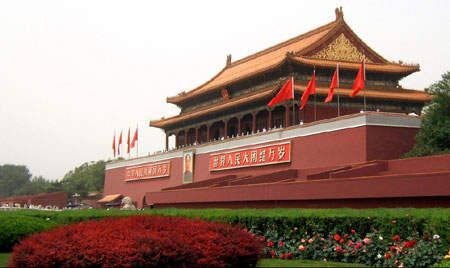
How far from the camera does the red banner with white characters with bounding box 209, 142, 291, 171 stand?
23.7 m

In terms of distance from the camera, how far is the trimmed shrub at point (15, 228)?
1114 centimetres

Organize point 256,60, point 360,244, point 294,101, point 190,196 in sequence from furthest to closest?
point 256,60, point 294,101, point 190,196, point 360,244

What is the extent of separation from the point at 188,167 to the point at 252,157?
7056mm

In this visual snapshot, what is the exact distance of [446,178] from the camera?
12867 mm

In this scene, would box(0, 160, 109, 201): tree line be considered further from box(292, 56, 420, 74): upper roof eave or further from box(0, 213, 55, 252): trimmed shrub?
box(0, 213, 55, 252): trimmed shrub

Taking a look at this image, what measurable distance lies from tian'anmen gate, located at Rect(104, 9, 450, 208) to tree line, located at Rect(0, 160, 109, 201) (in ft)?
61.1

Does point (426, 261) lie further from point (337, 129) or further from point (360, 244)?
point (337, 129)

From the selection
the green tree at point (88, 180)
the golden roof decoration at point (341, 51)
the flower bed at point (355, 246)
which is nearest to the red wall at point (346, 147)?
the golden roof decoration at point (341, 51)

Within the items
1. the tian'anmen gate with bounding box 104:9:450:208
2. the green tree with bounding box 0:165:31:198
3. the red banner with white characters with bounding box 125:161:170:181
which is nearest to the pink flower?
the tian'anmen gate with bounding box 104:9:450:208

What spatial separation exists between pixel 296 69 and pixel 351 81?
2.99 m

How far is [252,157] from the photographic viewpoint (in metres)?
25.8

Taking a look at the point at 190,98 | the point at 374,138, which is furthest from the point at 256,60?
the point at 374,138

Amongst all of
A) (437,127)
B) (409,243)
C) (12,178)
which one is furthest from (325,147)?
(12,178)

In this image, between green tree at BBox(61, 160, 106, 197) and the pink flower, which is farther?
green tree at BBox(61, 160, 106, 197)
